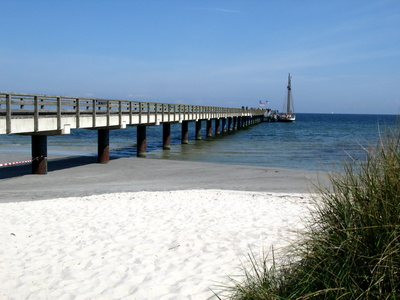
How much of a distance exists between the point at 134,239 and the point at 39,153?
9.94 m

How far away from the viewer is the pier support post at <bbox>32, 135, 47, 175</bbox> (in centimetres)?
1524

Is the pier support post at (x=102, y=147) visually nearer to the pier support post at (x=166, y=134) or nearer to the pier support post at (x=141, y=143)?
the pier support post at (x=141, y=143)

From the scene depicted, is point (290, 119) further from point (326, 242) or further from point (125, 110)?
point (326, 242)

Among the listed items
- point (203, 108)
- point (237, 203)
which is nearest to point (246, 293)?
point (237, 203)

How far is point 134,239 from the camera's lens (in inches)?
262

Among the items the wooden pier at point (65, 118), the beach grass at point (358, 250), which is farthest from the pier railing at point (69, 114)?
the beach grass at point (358, 250)

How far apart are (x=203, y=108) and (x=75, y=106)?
992 inches

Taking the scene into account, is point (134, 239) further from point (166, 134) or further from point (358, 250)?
point (166, 134)

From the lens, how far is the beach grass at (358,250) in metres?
3.19

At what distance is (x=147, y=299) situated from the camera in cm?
467

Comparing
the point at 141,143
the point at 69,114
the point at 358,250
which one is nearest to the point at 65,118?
the point at 69,114

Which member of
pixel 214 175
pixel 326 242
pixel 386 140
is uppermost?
pixel 386 140

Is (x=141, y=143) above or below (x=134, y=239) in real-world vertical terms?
above

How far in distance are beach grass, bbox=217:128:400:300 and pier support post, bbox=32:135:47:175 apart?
12942 mm
